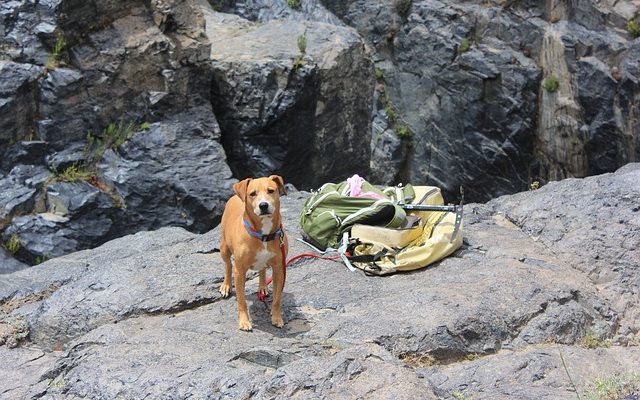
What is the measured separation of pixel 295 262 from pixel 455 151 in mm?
14746

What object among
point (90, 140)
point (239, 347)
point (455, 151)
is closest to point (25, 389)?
point (239, 347)

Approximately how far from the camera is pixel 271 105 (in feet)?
43.8

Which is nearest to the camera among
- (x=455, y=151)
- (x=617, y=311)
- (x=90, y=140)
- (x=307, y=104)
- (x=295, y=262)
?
(x=617, y=311)

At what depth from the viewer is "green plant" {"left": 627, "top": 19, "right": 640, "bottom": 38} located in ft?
61.7

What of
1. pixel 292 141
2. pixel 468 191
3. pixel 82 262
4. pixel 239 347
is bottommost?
pixel 468 191

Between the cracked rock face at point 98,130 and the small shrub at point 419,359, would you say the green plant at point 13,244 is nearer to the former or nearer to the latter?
the cracked rock face at point 98,130

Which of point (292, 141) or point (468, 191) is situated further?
point (468, 191)

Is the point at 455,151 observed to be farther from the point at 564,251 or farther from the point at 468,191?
the point at 564,251

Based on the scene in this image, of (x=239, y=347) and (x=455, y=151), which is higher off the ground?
(x=239, y=347)

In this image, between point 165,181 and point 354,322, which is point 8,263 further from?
A: point 354,322

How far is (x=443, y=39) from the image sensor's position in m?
20.7

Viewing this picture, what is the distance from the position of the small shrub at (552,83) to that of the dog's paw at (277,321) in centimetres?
1594

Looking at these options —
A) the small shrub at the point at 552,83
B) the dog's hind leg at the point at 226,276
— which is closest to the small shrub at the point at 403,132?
the small shrub at the point at 552,83

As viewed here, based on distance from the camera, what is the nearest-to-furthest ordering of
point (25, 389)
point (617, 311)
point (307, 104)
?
1. point (25, 389)
2. point (617, 311)
3. point (307, 104)
